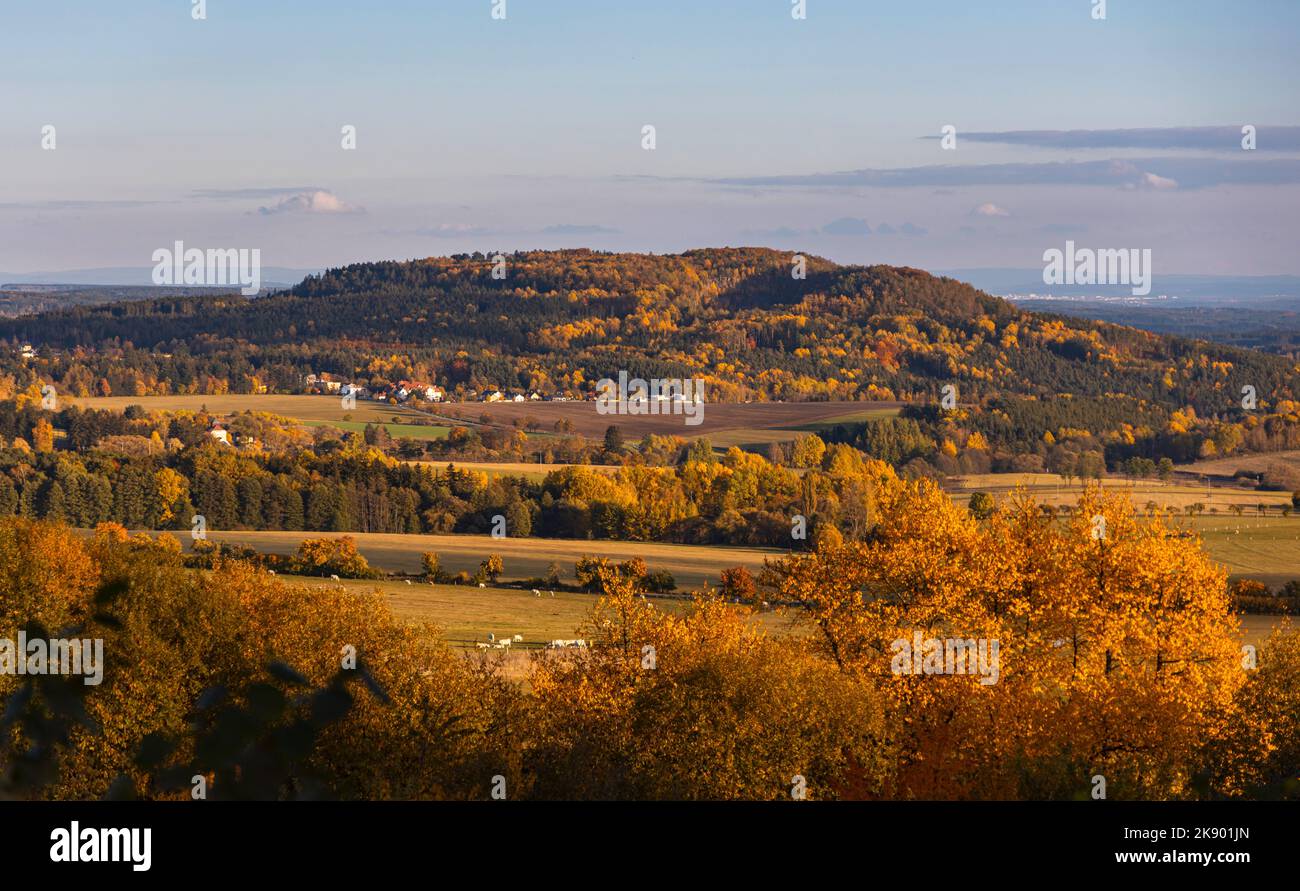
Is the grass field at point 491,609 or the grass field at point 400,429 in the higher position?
the grass field at point 400,429

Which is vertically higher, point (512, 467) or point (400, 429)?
point (400, 429)

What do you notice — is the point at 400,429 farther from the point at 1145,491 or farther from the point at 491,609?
the point at 491,609

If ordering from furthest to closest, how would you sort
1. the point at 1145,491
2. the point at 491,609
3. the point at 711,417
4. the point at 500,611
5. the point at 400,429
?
the point at 711,417 < the point at 400,429 < the point at 1145,491 < the point at 491,609 < the point at 500,611

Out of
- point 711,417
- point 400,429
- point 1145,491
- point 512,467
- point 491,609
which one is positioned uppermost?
point 711,417

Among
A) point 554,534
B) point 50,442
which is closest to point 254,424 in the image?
point 50,442

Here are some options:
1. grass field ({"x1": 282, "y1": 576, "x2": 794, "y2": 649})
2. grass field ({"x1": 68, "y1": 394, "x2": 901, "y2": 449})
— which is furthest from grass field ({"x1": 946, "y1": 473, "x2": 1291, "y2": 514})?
grass field ({"x1": 282, "y1": 576, "x2": 794, "y2": 649})

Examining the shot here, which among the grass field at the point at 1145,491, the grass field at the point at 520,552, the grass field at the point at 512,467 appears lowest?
the grass field at the point at 520,552

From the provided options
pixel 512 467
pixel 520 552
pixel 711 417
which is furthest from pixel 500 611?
pixel 711 417

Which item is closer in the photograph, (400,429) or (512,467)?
(512,467)

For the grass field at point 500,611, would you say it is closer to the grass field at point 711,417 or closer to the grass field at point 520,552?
the grass field at point 520,552

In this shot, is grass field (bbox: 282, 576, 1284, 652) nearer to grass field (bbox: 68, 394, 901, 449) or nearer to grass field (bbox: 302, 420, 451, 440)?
grass field (bbox: 302, 420, 451, 440)

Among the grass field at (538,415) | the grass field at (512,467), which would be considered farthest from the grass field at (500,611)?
the grass field at (538,415)
